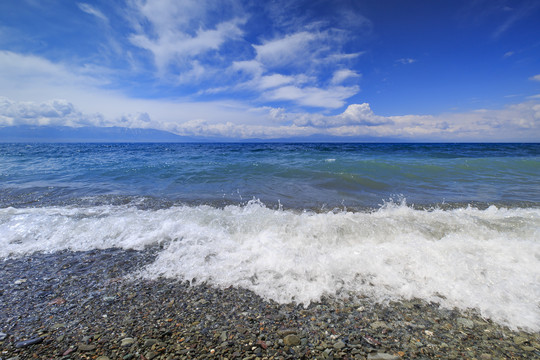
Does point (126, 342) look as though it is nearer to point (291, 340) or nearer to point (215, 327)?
point (215, 327)

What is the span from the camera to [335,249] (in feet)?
14.9

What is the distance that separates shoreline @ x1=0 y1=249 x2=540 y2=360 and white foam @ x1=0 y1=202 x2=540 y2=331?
0.89 feet

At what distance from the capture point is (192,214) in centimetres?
636

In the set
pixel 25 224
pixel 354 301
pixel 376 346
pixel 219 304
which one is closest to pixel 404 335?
pixel 376 346

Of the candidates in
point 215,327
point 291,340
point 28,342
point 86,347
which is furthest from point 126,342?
point 291,340

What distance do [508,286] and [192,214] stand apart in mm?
6477

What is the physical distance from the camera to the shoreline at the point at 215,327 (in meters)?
2.38

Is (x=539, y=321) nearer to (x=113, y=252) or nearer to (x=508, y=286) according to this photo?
(x=508, y=286)

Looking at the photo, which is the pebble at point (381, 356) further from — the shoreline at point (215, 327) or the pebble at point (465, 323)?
the pebble at point (465, 323)

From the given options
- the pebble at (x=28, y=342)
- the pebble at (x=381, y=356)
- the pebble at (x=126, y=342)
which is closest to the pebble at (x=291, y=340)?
the pebble at (x=381, y=356)

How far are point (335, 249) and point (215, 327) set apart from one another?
274 cm

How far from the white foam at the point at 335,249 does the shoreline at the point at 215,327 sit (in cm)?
27

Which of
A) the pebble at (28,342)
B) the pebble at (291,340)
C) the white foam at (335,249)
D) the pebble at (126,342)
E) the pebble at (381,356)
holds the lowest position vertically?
the pebble at (28,342)

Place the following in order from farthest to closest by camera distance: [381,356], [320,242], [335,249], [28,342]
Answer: [320,242] → [335,249] → [28,342] → [381,356]
